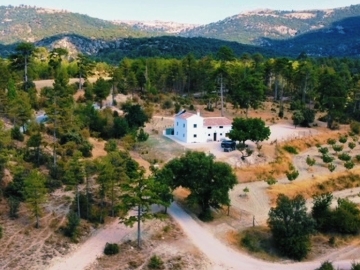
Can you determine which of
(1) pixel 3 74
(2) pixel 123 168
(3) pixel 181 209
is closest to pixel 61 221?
(2) pixel 123 168

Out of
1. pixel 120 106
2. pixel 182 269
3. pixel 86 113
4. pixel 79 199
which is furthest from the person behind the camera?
pixel 120 106

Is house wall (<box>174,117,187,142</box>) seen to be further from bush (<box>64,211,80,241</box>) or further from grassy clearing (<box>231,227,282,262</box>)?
bush (<box>64,211,80,241</box>)

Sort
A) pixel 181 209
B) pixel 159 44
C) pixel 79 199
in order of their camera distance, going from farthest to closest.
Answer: pixel 159 44
pixel 181 209
pixel 79 199

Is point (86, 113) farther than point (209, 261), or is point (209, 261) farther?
point (86, 113)

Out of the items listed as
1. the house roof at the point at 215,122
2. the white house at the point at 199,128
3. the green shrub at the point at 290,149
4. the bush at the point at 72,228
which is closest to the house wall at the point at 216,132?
the white house at the point at 199,128

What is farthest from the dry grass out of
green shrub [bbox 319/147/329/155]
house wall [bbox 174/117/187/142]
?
house wall [bbox 174/117/187/142]

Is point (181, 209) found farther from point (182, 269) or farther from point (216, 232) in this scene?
point (182, 269)

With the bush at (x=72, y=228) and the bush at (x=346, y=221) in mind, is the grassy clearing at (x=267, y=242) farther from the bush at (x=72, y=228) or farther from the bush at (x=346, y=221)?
the bush at (x=72, y=228)
